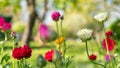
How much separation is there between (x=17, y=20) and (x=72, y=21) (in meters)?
7.38

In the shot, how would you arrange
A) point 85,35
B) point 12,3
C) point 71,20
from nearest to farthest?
point 85,35
point 12,3
point 71,20

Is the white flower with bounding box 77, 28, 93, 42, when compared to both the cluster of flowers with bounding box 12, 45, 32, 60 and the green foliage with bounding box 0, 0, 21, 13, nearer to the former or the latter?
the cluster of flowers with bounding box 12, 45, 32, 60

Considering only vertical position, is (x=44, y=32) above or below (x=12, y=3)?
above

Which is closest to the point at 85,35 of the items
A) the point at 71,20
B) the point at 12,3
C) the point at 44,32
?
the point at 44,32

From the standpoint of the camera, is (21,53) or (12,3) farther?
(12,3)

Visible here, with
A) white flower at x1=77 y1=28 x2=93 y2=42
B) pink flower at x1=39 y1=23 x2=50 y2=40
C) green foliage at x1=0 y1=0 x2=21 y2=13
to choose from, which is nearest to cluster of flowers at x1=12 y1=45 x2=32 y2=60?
pink flower at x1=39 y1=23 x2=50 y2=40

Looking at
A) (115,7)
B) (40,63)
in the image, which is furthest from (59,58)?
(115,7)

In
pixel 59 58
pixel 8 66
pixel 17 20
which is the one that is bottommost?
pixel 17 20

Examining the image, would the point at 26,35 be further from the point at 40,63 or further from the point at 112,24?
the point at 40,63

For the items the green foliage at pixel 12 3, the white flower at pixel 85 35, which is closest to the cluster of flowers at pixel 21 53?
the white flower at pixel 85 35

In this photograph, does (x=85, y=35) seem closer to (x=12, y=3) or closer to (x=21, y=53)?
(x=21, y=53)

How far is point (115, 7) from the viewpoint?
2220 cm

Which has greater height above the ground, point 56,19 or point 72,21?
point 56,19

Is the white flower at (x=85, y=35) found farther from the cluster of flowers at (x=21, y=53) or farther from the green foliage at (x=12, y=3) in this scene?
the green foliage at (x=12, y=3)
